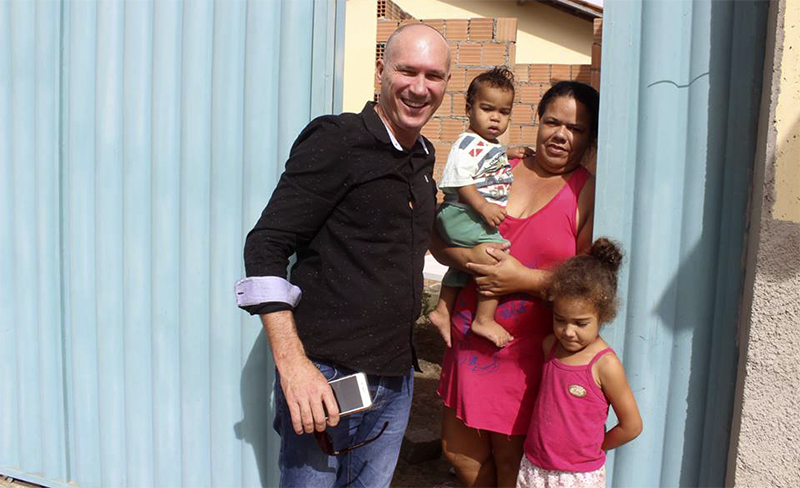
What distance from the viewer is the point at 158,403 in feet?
10.1

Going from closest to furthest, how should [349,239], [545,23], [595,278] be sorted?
[349,239] < [595,278] < [545,23]

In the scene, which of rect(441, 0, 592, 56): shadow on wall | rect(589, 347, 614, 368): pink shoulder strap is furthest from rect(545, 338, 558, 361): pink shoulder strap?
rect(441, 0, 592, 56): shadow on wall

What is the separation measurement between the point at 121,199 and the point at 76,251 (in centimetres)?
35

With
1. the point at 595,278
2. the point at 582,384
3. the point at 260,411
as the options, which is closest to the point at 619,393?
the point at 582,384

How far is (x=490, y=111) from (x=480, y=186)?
336mm

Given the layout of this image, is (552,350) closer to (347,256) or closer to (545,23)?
(347,256)

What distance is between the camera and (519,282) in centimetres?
230

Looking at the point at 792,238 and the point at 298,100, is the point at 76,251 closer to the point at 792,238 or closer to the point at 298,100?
the point at 298,100

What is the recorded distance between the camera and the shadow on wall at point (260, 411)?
2943mm

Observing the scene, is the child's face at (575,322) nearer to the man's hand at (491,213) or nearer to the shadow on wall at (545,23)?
the man's hand at (491,213)

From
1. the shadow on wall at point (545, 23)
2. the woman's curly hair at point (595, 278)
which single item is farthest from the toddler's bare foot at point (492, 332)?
the shadow on wall at point (545, 23)

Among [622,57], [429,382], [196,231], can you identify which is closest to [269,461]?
[196,231]

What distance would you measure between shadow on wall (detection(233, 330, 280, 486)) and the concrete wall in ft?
6.20

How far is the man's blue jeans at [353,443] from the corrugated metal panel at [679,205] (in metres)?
0.88
